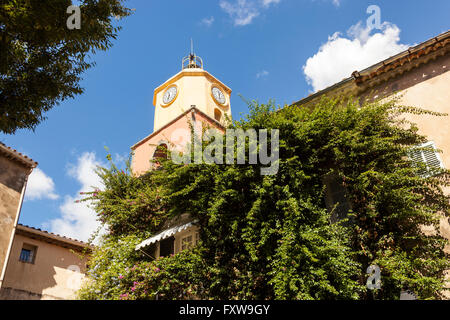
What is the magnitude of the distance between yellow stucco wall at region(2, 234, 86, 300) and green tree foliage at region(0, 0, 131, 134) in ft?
34.8

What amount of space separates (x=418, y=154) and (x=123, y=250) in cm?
957

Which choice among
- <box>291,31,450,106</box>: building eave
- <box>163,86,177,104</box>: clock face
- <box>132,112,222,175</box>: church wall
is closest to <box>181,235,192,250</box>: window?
<box>132,112,222,175</box>: church wall

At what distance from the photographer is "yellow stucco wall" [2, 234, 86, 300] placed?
15.9m

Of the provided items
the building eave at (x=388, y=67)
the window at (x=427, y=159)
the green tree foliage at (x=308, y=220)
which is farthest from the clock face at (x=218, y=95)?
the window at (x=427, y=159)

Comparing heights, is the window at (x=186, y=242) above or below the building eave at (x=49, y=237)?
below

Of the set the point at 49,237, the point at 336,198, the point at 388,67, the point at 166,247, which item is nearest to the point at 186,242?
the point at 166,247

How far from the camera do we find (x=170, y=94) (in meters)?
20.8

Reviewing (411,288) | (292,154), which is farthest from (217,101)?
(411,288)

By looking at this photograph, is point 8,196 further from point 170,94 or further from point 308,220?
point 308,220

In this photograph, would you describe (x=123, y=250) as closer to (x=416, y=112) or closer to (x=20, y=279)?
(x=20, y=279)

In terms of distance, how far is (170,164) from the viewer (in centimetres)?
1158

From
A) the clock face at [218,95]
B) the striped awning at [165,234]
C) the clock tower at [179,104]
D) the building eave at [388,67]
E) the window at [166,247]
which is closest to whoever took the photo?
the building eave at [388,67]

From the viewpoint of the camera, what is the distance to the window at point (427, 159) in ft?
29.5

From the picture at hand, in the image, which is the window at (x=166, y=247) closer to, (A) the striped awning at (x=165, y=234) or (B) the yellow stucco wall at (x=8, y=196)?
(A) the striped awning at (x=165, y=234)
